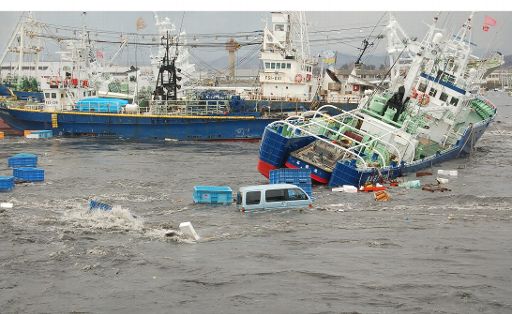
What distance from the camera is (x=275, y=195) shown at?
25.2m

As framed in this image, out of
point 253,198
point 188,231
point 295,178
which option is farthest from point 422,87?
point 188,231

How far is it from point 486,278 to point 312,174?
14762mm

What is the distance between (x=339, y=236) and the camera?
22188 mm

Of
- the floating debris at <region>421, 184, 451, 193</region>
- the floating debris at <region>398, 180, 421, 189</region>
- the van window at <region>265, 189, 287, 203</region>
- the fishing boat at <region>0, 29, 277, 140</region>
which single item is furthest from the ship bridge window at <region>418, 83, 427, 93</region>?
the van window at <region>265, 189, 287, 203</region>

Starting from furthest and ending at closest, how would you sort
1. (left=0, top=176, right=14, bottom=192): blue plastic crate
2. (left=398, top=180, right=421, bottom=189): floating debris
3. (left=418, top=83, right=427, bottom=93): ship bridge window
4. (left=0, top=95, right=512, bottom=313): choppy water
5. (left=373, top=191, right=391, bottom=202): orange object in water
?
1. (left=418, top=83, right=427, bottom=93): ship bridge window
2. (left=398, top=180, right=421, bottom=189): floating debris
3. (left=0, top=176, right=14, bottom=192): blue plastic crate
4. (left=373, top=191, right=391, bottom=202): orange object in water
5. (left=0, top=95, right=512, bottom=313): choppy water

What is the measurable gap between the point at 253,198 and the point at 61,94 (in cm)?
4245

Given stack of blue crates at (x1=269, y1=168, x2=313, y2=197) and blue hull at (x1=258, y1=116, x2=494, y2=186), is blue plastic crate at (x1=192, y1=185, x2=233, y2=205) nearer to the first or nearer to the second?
stack of blue crates at (x1=269, y1=168, x2=313, y2=197)

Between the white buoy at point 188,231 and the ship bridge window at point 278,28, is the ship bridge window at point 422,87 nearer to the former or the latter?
the white buoy at point 188,231

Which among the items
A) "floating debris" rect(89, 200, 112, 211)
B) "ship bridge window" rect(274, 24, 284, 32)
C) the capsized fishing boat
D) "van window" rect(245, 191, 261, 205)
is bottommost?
"floating debris" rect(89, 200, 112, 211)

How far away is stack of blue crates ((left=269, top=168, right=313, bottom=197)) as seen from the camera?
28250 mm

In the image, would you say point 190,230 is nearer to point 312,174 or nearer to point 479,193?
point 312,174

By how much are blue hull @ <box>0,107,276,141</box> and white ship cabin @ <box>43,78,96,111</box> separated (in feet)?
8.62

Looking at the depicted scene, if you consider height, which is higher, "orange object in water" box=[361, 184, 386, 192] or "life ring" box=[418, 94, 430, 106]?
"life ring" box=[418, 94, 430, 106]

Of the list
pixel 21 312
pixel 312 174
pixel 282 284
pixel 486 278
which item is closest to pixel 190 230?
pixel 282 284
